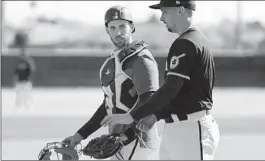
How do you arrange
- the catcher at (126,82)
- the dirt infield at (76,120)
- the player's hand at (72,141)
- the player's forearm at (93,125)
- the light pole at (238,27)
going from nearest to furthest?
the catcher at (126,82), the player's hand at (72,141), the player's forearm at (93,125), the dirt infield at (76,120), the light pole at (238,27)

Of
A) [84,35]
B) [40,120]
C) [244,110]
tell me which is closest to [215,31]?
[84,35]

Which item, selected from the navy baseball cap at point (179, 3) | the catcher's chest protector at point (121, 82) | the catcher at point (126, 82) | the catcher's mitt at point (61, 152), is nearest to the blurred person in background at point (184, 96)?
the navy baseball cap at point (179, 3)

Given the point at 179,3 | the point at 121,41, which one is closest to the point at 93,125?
the point at 121,41

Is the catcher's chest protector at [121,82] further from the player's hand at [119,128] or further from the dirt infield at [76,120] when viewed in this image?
the dirt infield at [76,120]

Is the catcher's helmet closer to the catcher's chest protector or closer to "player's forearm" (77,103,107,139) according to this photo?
the catcher's chest protector

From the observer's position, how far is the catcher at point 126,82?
380 cm

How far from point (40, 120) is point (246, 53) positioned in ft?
41.6

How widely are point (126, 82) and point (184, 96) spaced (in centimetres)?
58

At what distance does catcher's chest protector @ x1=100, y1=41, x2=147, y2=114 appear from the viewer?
3.88 meters

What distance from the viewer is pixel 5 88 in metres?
24.0

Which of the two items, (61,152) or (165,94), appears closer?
(165,94)

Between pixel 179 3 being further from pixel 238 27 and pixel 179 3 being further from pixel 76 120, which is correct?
pixel 238 27

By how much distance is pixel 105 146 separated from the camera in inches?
152

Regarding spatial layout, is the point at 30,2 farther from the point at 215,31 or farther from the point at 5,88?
the point at 215,31
